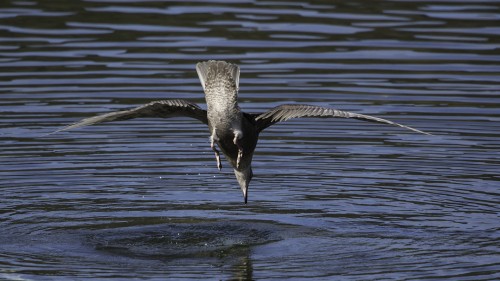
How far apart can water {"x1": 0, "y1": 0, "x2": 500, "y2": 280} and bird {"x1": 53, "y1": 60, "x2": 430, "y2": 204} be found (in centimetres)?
75

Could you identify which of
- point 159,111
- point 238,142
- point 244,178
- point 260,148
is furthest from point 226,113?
point 260,148

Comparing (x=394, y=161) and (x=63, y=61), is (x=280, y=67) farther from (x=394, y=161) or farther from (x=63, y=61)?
(x=394, y=161)

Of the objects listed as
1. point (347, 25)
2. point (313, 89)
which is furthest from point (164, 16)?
point (313, 89)

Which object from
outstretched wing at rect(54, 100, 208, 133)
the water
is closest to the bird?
outstretched wing at rect(54, 100, 208, 133)

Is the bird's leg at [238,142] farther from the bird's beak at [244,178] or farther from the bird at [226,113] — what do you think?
the bird's beak at [244,178]

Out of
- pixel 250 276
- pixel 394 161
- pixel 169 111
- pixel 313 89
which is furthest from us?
pixel 313 89

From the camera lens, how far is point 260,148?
51.0ft

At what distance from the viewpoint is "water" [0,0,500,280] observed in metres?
11.3

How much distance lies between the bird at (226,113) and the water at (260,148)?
75 cm

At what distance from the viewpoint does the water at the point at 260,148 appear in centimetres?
1132

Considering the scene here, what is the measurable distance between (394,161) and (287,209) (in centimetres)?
214

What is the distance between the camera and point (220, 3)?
75.7 feet

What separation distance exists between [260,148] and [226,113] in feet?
13.4

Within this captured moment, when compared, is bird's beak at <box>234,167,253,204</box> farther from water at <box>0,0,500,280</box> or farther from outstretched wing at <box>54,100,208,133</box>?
outstretched wing at <box>54,100,208,133</box>
